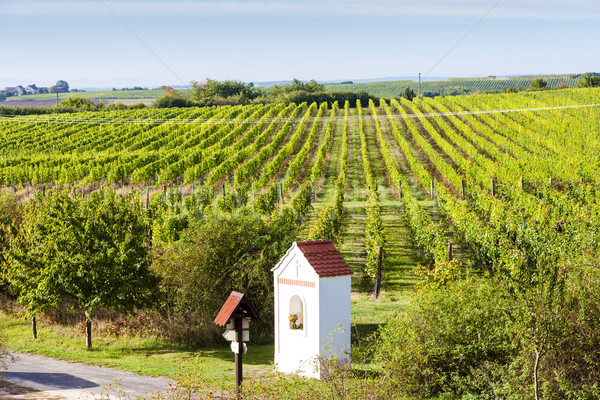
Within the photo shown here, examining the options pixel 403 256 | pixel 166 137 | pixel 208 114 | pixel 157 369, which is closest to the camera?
pixel 157 369

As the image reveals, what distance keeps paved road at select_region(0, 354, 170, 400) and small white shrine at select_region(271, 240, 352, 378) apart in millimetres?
3255

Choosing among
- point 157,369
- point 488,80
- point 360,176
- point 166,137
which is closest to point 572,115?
point 360,176

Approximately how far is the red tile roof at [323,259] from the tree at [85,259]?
6835 millimetres

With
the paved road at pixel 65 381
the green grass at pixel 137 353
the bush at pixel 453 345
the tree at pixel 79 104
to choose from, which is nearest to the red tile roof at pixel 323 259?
the bush at pixel 453 345

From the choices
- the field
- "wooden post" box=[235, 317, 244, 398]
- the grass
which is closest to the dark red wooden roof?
"wooden post" box=[235, 317, 244, 398]

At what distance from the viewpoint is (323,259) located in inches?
709

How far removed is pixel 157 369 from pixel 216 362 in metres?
1.69

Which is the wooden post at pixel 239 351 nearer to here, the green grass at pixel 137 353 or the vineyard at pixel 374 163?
the green grass at pixel 137 353

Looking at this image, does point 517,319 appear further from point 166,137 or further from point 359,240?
point 166,137

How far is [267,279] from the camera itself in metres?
23.3

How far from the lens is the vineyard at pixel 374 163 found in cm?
3141

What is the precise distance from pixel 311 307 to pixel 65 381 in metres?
6.72

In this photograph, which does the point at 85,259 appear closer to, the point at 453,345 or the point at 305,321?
the point at 305,321

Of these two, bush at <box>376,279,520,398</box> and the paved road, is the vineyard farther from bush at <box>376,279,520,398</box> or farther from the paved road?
the paved road
